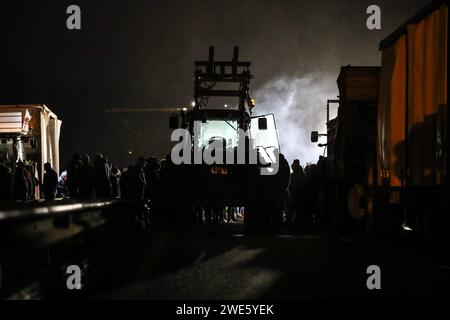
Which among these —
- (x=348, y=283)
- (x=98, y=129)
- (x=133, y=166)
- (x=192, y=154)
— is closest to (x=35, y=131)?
(x=133, y=166)

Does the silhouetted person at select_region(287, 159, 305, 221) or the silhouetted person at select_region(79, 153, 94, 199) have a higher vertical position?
the silhouetted person at select_region(79, 153, 94, 199)

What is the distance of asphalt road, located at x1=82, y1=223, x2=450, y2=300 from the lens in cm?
736

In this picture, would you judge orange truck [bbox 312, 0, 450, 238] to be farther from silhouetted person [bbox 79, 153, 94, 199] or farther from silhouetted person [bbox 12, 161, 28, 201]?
silhouetted person [bbox 12, 161, 28, 201]

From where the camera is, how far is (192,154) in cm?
1691

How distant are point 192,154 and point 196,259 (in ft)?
21.4

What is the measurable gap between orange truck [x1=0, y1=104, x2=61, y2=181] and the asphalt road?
13.9 metres

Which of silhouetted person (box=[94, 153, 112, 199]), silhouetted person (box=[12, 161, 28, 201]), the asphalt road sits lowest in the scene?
the asphalt road

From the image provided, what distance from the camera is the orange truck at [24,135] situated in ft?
87.0

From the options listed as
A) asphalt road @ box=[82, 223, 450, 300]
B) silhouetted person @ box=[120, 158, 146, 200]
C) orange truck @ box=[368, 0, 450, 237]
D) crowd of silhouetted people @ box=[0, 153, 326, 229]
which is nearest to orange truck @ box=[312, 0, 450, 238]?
orange truck @ box=[368, 0, 450, 237]

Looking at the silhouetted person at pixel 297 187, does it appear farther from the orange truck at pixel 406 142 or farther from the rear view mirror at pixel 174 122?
the rear view mirror at pixel 174 122

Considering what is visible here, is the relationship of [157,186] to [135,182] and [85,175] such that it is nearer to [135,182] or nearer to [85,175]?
[135,182]

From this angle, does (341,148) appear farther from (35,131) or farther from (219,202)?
(35,131)

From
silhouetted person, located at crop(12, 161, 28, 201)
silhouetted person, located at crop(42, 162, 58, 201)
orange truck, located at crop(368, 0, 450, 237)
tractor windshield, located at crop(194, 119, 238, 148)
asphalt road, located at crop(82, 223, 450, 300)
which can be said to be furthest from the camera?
silhouetted person, located at crop(12, 161, 28, 201)

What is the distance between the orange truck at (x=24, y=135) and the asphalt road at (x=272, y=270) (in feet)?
45.7
